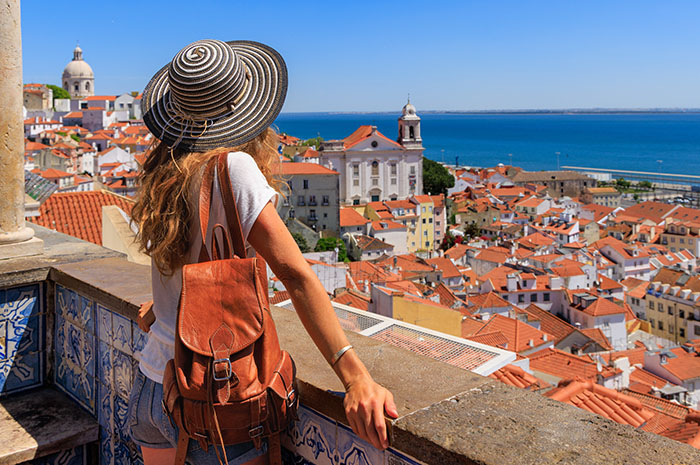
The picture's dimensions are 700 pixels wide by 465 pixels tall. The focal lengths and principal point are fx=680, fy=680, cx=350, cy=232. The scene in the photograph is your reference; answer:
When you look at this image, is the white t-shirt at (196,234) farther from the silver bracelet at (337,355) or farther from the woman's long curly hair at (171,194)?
the silver bracelet at (337,355)

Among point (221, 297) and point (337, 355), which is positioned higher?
point (221, 297)

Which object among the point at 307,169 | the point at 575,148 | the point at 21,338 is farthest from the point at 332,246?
the point at 575,148

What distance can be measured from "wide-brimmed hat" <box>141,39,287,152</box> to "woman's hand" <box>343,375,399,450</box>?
52 cm

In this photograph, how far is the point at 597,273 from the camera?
3139cm

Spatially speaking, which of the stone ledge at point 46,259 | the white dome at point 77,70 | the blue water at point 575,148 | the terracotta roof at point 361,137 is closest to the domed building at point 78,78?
the white dome at point 77,70

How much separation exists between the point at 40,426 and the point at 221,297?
1.38 metres

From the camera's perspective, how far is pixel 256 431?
1.25 m

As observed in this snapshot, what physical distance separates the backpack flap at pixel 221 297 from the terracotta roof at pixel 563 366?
12914 millimetres

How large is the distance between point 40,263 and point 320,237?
35314mm

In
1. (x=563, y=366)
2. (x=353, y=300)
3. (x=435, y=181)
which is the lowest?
(x=563, y=366)

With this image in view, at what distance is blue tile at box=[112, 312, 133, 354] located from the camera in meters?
2.04

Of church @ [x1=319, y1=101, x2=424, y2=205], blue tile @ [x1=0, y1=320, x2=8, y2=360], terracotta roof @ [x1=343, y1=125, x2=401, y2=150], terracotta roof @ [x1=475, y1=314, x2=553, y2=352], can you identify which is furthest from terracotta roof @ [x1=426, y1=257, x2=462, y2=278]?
blue tile @ [x1=0, y1=320, x2=8, y2=360]

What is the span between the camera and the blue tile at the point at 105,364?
2150 mm

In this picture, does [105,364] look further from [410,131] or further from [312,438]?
[410,131]
